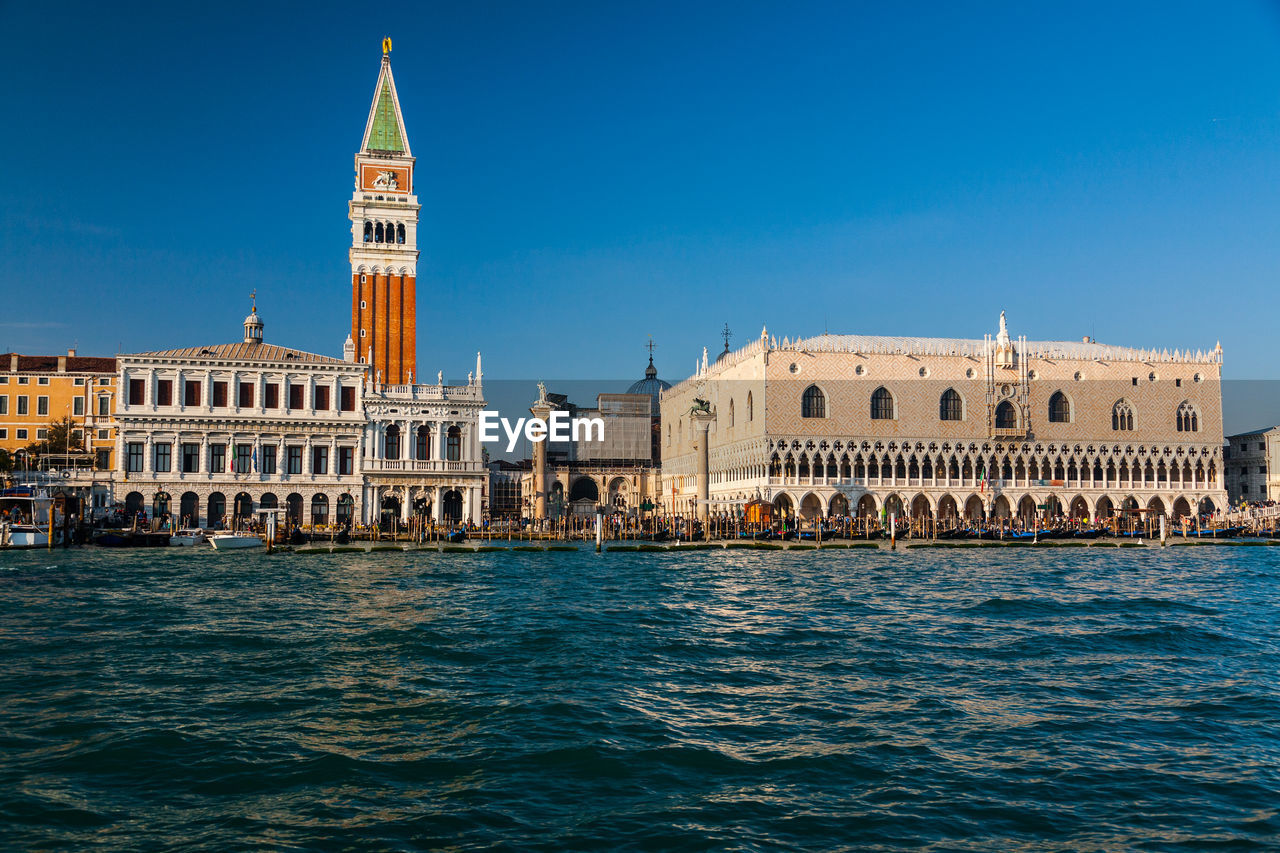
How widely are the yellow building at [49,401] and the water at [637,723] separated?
132 ft

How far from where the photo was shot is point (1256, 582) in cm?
2728

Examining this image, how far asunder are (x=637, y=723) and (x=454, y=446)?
42.9 meters

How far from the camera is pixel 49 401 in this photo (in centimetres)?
5794

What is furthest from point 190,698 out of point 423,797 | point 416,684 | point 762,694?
point 762,694

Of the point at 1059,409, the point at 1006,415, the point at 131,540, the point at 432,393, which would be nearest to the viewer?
the point at 131,540

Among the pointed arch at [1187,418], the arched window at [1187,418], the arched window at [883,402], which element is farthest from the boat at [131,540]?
the arched window at [1187,418]

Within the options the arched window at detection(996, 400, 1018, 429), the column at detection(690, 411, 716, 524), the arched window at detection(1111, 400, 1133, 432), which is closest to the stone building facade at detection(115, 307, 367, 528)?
the column at detection(690, 411, 716, 524)

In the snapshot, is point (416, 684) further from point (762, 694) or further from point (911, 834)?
point (911, 834)

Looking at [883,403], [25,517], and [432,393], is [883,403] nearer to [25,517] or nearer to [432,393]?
[432,393]

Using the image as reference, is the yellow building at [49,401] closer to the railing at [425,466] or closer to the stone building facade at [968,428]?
the railing at [425,466]

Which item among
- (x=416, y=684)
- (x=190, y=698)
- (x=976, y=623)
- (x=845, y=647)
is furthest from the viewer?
(x=976, y=623)

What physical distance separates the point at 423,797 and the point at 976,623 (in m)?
12.7

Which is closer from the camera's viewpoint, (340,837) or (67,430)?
(340,837)

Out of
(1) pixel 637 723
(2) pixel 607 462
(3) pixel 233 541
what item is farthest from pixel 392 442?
(1) pixel 637 723
